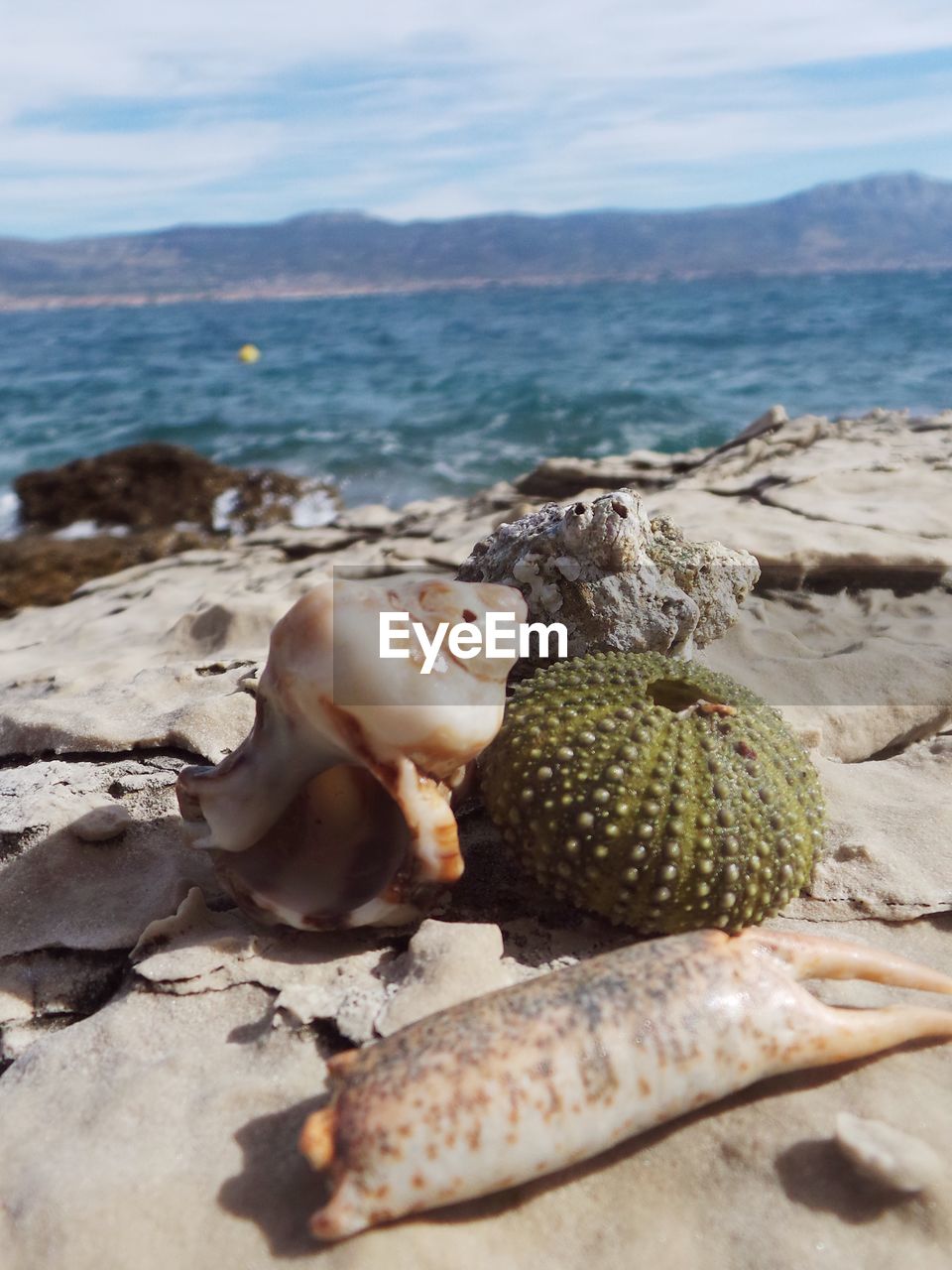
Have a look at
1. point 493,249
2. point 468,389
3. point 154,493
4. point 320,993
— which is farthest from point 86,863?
point 493,249

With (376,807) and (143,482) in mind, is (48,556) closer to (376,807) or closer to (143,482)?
(143,482)

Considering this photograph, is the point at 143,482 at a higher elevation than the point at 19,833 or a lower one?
lower

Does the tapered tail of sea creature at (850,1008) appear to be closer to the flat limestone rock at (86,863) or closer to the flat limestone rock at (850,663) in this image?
the flat limestone rock at (850,663)

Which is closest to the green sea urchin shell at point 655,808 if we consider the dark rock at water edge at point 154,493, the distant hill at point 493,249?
the dark rock at water edge at point 154,493

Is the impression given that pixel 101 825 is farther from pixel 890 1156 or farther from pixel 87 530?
pixel 87 530

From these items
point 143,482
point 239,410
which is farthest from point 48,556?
point 239,410

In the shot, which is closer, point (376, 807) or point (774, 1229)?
point (774, 1229)
